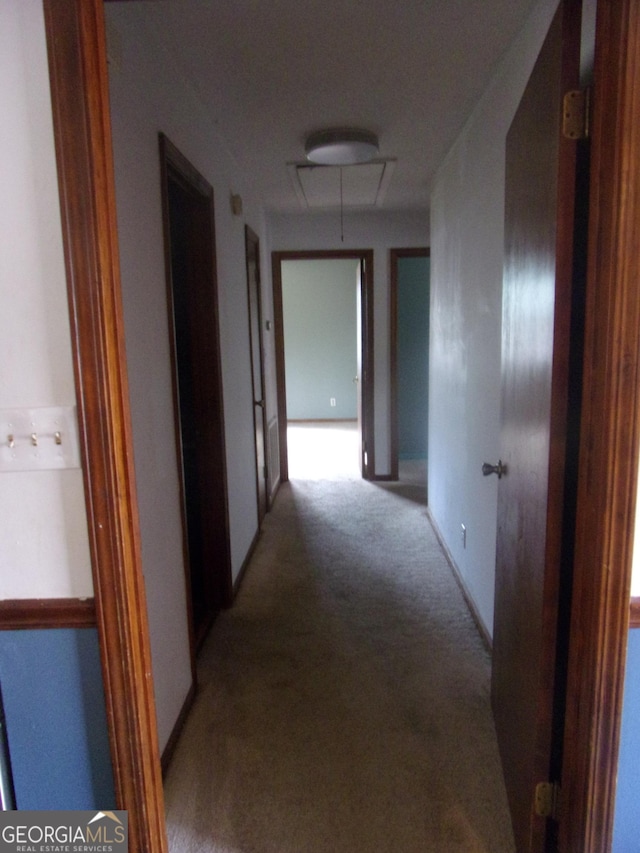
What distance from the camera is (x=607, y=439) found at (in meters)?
1.11

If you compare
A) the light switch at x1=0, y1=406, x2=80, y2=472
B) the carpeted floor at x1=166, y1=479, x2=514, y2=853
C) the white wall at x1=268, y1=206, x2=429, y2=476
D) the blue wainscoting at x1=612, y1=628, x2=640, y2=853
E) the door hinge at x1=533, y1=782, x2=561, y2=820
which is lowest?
the carpeted floor at x1=166, y1=479, x2=514, y2=853

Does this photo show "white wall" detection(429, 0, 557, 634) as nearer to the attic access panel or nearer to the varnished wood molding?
the attic access panel

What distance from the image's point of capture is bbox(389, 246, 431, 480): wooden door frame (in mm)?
5020

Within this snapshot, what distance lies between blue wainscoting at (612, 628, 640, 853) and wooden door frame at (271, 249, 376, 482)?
407 centimetres

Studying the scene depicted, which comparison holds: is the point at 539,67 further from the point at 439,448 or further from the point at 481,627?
the point at 439,448

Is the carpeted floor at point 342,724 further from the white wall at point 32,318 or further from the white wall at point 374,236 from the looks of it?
the white wall at point 374,236

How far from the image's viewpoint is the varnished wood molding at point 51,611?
1186 mm

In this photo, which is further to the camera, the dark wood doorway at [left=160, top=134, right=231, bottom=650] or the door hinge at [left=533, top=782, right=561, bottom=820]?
the dark wood doorway at [left=160, top=134, right=231, bottom=650]

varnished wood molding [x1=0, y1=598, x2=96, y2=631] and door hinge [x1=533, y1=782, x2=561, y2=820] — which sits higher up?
varnished wood molding [x1=0, y1=598, x2=96, y2=631]

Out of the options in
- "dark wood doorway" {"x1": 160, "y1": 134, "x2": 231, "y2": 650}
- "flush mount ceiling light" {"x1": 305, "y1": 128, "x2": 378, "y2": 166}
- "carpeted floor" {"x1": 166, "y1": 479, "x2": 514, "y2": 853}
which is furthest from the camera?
"flush mount ceiling light" {"x1": 305, "y1": 128, "x2": 378, "y2": 166}

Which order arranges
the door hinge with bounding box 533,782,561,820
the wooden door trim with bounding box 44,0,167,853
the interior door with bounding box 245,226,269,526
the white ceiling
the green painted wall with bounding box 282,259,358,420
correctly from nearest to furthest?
the wooden door trim with bounding box 44,0,167,853 → the door hinge with bounding box 533,782,561,820 → the white ceiling → the interior door with bounding box 245,226,269,526 → the green painted wall with bounding box 282,259,358,420

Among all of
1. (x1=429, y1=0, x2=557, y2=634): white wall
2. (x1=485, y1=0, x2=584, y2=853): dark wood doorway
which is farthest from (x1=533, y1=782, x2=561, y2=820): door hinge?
(x1=429, y1=0, x2=557, y2=634): white wall

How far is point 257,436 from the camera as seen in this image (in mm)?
3893

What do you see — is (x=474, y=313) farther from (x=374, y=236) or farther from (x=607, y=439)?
(x=374, y=236)
